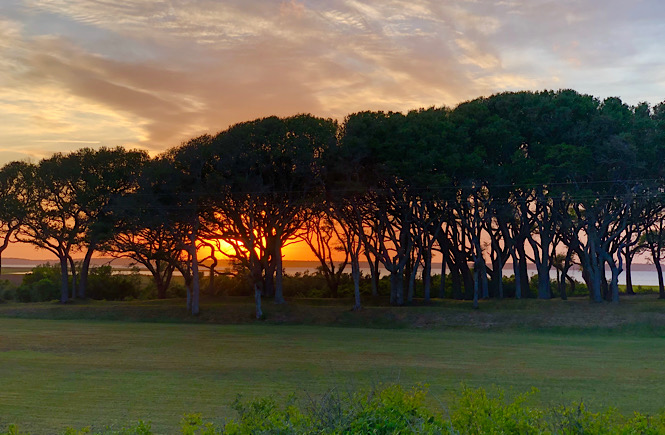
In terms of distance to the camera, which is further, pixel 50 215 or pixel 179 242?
pixel 50 215

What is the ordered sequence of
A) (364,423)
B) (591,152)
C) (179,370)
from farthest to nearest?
(591,152)
(179,370)
(364,423)

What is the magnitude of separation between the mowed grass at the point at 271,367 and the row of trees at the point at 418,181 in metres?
12.5

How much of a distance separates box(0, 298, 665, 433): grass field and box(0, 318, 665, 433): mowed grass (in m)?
0.05

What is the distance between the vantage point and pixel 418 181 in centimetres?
5528

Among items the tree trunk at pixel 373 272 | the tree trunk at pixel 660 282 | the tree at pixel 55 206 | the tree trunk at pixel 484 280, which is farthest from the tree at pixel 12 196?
the tree trunk at pixel 660 282

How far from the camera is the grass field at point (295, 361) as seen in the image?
2005 cm

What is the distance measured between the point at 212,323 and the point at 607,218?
32.7m

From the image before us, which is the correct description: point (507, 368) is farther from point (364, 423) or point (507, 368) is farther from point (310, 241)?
point (310, 241)

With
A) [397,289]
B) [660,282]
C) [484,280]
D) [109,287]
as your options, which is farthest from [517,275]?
[109,287]

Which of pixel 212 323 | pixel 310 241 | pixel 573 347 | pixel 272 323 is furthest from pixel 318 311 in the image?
pixel 573 347

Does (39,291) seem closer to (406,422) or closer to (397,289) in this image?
(397,289)

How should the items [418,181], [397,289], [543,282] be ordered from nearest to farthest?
[418,181]
[397,289]
[543,282]

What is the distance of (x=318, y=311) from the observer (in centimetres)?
5678

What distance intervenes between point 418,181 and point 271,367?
98.7 feet
